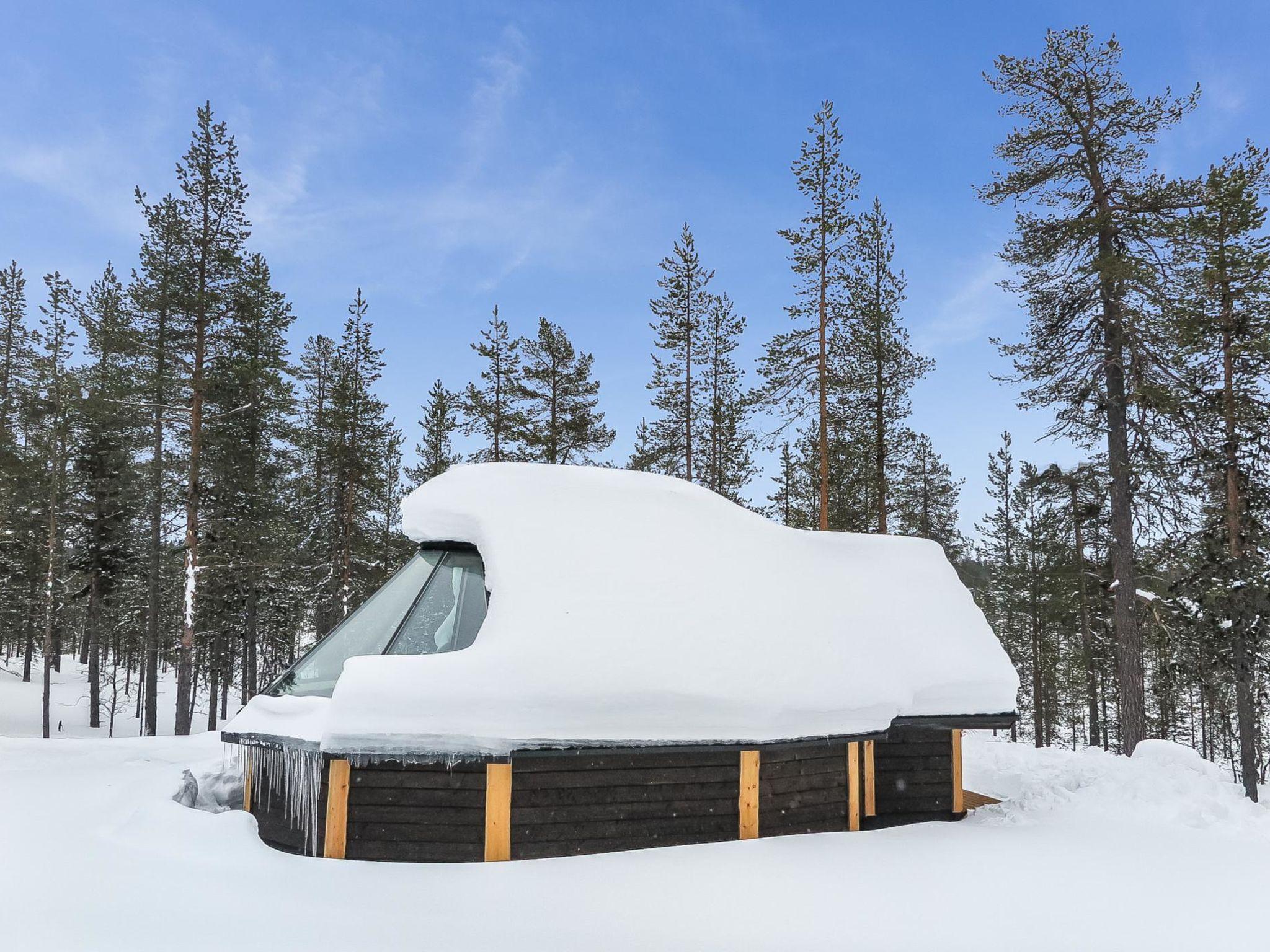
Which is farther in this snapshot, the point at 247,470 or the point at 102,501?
the point at 102,501

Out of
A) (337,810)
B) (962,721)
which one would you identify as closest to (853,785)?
(962,721)

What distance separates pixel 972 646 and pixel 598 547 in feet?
15.5

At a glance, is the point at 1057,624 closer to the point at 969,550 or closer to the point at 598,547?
the point at 969,550

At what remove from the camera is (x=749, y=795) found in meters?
6.85

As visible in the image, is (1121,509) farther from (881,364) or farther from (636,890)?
(636,890)

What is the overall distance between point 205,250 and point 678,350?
12.3 meters

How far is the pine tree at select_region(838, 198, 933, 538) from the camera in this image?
19.1 m

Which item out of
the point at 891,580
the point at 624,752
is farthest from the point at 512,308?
the point at 624,752

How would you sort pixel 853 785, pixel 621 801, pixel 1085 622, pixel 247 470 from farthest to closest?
pixel 1085 622
pixel 247 470
pixel 853 785
pixel 621 801

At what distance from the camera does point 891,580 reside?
9.27 m

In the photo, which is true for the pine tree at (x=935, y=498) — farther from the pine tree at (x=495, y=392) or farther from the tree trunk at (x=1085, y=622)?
the pine tree at (x=495, y=392)

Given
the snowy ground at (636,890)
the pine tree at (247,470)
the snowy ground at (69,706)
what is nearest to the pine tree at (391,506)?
the pine tree at (247,470)

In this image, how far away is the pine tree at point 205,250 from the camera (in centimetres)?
1519

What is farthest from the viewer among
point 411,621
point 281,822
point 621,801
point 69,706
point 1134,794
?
point 69,706
